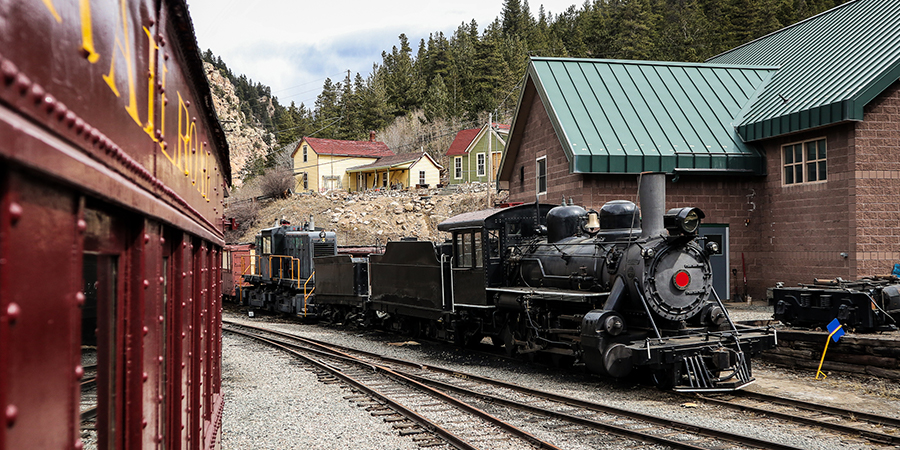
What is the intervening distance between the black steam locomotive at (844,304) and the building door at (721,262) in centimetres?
676

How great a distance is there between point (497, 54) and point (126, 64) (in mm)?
74081

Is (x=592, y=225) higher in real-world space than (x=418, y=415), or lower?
higher

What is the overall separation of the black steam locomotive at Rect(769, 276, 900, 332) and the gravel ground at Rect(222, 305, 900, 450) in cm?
144

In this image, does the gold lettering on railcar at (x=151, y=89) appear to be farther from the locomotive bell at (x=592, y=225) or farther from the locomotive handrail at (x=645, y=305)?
the locomotive bell at (x=592, y=225)

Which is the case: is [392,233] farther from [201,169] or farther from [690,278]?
[201,169]

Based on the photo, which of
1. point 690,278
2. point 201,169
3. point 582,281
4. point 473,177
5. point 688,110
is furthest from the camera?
point 473,177

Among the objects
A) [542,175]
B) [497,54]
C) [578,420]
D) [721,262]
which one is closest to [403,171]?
[497,54]

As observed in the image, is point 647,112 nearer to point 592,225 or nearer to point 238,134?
point 592,225

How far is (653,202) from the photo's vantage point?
34.8 feet

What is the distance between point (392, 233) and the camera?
42.5 metres

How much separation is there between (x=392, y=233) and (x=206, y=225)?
37663 millimetres

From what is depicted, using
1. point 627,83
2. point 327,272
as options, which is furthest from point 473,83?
point 327,272

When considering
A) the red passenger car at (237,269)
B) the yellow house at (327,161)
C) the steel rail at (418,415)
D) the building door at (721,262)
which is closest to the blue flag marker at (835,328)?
the steel rail at (418,415)

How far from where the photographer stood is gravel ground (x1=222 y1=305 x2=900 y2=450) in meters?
7.56
